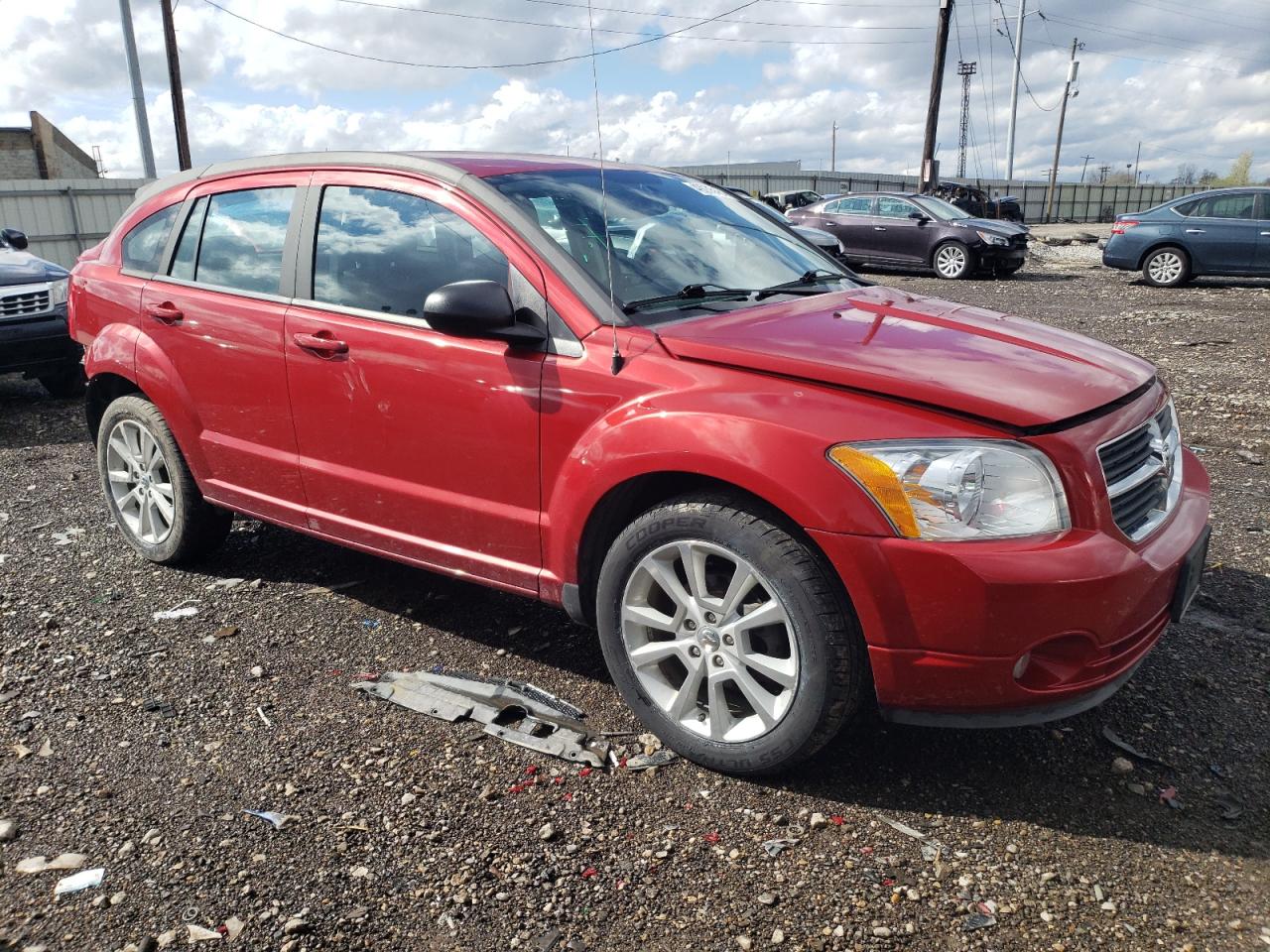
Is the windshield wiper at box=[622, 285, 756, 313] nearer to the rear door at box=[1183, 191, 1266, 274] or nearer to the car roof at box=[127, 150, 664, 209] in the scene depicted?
the car roof at box=[127, 150, 664, 209]

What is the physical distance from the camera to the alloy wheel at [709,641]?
278cm

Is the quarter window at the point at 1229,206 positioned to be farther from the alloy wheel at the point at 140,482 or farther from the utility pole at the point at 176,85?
the utility pole at the point at 176,85

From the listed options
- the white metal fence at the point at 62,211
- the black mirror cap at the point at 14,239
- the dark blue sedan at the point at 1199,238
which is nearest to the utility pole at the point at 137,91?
the white metal fence at the point at 62,211

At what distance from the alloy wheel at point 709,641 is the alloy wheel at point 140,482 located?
261 cm

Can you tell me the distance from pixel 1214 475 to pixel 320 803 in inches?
211

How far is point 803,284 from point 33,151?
141ft

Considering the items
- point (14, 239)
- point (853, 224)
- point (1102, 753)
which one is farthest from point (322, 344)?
point (853, 224)

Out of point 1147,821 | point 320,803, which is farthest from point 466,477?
point 1147,821

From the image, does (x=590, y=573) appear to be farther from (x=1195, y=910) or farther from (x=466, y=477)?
(x=1195, y=910)

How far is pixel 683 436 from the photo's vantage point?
110 inches

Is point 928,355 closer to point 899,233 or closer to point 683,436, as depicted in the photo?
point 683,436

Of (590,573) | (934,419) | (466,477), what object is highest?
(934,419)

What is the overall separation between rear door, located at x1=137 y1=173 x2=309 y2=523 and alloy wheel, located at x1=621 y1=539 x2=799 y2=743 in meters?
1.66

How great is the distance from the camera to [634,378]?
294 cm
